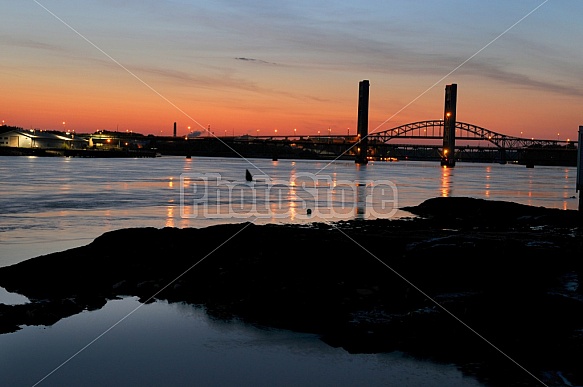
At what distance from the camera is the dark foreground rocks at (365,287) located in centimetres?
845

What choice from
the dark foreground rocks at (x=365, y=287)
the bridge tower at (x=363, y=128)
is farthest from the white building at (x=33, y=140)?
the dark foreground rocks at (x=365, y=287)

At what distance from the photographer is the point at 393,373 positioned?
7637 mm

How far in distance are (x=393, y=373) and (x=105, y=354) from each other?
11.8 feet

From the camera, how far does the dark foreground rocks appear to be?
8445 millimetres

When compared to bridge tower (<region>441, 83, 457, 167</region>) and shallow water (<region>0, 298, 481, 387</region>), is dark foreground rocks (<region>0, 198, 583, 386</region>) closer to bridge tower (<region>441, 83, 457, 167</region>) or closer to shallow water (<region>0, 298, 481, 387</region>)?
shallow water (<region>0, 298, 481, 387</region>)

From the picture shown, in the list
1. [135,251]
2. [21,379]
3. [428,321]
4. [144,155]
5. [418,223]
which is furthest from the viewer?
[144,155]

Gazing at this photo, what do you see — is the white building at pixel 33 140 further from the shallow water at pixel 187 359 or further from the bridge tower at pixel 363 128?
the shallow water at pixel 187 359

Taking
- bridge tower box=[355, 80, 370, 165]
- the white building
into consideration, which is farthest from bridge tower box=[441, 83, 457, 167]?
the white building

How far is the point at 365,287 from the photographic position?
11.0 m

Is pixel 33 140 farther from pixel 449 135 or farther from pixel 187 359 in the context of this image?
pixel 187 359

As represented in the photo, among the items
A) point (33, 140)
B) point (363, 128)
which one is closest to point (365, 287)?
point (363, 128)

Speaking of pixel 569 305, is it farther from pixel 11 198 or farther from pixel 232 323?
pixel 11 198

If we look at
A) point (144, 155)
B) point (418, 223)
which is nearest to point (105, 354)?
point (418, 223)

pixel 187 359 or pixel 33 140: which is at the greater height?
pixel 33 140
